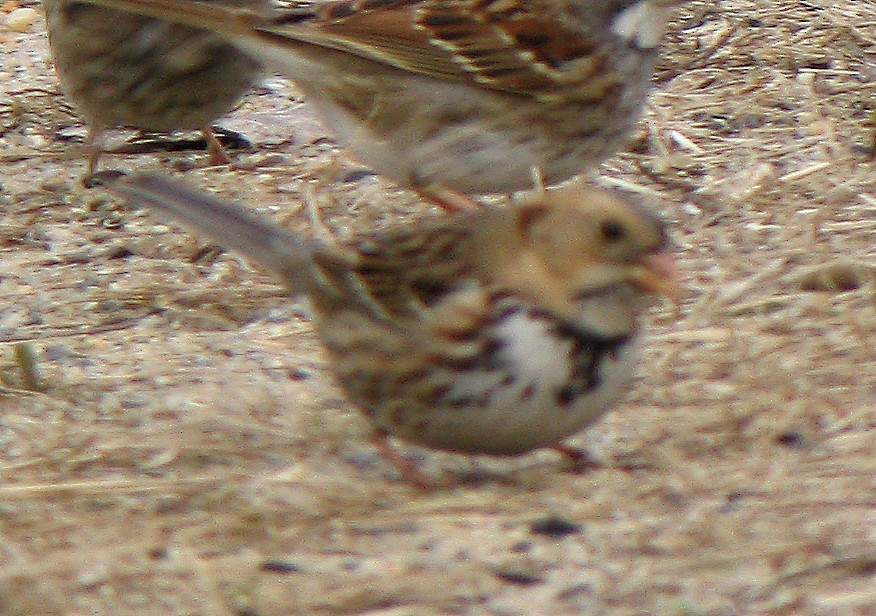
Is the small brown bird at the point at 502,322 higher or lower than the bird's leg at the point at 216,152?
higher

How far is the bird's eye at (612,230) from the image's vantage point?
141 inches

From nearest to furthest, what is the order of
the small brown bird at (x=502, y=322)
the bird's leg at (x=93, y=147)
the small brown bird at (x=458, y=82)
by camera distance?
the small brown bird at (x=502, y=322) → the small brown bird at (x=458, y=82) → the bird's leg at (x=93, y=147)

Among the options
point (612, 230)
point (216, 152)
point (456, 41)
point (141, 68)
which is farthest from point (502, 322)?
point (216, 152)

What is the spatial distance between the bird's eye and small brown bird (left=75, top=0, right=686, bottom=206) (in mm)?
1579

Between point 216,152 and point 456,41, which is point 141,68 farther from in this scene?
point 456,41

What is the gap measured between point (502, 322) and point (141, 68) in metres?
2.75

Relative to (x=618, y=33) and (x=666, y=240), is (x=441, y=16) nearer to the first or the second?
(x=618, y=33)

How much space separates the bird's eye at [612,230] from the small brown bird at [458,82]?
158cm

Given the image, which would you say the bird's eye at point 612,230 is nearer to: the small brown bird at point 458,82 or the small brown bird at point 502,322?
the small brown bird at point 502,322

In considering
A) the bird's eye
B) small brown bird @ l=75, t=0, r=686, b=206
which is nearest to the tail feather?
the bird's eye

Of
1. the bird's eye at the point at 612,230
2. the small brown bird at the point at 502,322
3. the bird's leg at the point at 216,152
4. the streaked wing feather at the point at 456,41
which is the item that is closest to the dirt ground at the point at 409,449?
the bird's leg at the point at 216,152

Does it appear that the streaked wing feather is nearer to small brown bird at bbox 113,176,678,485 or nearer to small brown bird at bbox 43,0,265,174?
small brown bird at bbox 43,0,265,174

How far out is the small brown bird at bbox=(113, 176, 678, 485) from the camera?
3537 mm

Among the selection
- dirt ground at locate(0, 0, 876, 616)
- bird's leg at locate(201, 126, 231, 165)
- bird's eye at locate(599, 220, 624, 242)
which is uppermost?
bird's eye at locate(599, 220, 624, 242)
